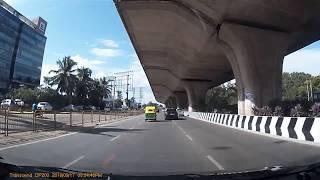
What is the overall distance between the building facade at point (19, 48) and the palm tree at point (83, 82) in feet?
36.0

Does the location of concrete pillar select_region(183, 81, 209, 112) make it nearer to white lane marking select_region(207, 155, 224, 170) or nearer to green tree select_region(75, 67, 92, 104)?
green tree select_region(75, 67, 92, 104)

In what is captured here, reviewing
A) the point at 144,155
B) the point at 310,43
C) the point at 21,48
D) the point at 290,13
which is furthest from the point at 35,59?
the point at 144,155

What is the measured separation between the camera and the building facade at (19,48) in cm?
9444

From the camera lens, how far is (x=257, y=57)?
110ft

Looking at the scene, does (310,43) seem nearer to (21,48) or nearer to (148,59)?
(148,59)

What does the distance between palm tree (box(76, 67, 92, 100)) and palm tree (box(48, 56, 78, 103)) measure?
7033 mm

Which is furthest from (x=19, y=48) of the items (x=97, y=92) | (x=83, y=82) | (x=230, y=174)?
(x=230, y=174)

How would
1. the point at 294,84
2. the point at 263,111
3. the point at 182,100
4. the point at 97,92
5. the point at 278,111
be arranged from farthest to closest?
the point at 294,84 → the point at 182,100 → the point at 97,92 → the point at 263,111 → the point at 278,111

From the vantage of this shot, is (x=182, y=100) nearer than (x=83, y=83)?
No

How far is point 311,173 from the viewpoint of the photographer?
629cm

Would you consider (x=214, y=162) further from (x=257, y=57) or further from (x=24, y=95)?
(x=24, y=95)

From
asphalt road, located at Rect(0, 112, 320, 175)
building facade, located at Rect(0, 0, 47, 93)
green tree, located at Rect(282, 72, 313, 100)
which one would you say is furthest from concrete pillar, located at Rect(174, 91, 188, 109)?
asphalt road, located at Rect(0, 112, 320, 175)

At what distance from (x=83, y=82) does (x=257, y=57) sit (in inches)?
3731

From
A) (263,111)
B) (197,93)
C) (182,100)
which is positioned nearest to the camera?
(263,111)
